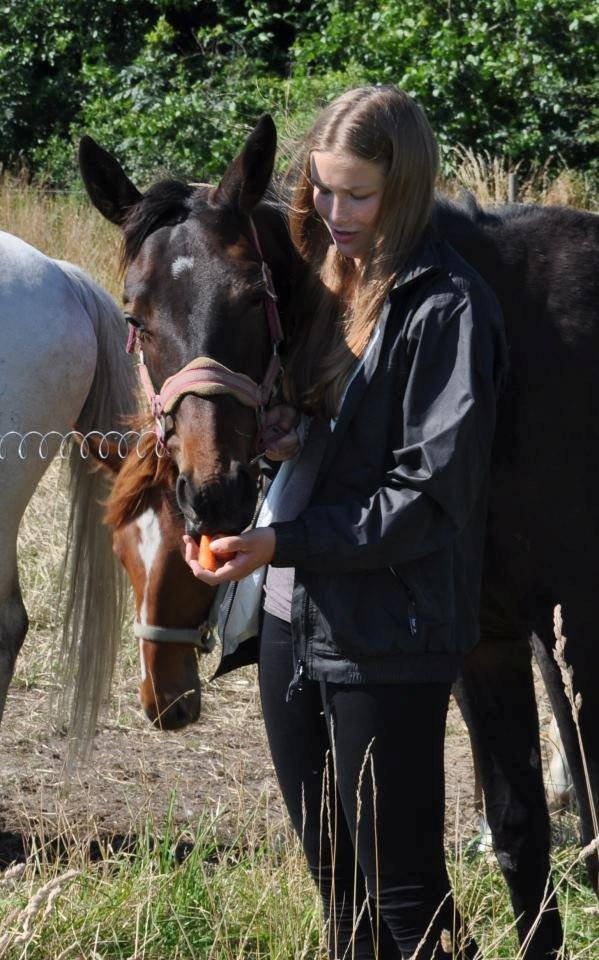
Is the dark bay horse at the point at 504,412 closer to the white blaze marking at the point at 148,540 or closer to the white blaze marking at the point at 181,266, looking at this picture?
the white blaze marking at the point at 181,266

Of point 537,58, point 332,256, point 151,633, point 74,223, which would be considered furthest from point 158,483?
point 537,58

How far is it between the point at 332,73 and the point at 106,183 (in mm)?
11279

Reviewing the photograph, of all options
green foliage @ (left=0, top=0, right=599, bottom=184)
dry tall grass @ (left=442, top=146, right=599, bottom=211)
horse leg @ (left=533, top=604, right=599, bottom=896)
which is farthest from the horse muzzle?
green foliage @ (left=0, top=0, right=599, bottom=184)

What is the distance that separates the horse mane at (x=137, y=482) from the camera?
251 centimetres

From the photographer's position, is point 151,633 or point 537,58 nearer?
point 151,633

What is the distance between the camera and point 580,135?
12664 millimetres

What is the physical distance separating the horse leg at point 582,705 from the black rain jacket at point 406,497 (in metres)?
0.57

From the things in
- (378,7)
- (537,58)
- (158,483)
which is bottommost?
(158,483)

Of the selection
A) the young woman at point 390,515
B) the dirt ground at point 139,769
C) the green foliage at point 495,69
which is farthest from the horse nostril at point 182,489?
the green foliage at point 495,69

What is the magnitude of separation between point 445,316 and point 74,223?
889cm

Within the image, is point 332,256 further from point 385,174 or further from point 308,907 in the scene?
point 308,907

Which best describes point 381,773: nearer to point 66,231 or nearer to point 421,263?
point 421,263

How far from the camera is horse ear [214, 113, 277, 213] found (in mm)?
2170

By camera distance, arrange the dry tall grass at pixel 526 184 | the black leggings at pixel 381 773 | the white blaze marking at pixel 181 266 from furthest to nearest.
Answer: the dry tall grass at pixel 526 184 → the white blaze marking at pixel 181 266 → the black leggings at pixel 381 773
